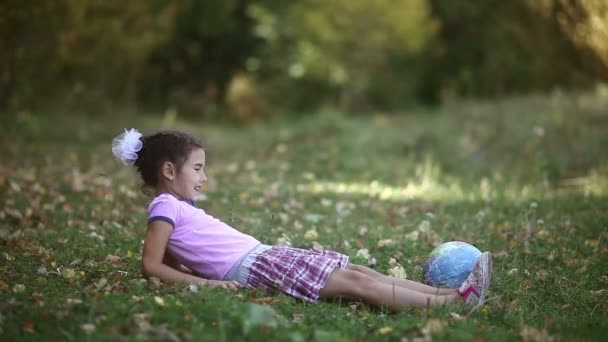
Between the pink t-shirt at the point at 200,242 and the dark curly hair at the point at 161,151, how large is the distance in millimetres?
232

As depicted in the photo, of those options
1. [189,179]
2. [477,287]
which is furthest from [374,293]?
[189,179]

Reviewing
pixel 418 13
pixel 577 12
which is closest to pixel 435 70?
pixel 418 13

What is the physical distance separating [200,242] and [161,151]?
69 centimetres

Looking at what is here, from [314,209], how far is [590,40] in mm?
7250

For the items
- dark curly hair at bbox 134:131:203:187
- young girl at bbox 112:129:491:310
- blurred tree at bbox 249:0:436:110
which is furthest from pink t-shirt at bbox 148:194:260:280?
blurred tree at bbox 249:0:436:110

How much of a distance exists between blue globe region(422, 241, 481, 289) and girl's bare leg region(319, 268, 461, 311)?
40 centimetres

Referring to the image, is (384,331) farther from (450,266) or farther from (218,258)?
(218,258)

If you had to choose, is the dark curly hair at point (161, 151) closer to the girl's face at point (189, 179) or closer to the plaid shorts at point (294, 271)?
the girl's face at point (189, 179)

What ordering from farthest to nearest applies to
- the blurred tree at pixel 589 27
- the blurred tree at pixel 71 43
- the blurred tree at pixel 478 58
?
the blurred tree at pixel 478 58
the blurred tree at pixel 71 43
the blurred tree at pixel 589 27

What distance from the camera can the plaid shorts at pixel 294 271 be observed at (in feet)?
14.4

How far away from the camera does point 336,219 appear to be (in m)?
7.34

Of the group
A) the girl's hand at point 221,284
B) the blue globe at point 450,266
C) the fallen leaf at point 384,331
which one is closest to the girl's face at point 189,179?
Answer: the girl's hand at point 221,284

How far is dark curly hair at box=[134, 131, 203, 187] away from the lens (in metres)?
4.59

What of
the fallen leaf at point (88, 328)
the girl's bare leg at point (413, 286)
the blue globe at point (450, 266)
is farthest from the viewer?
the blue globe at point (450, 266)
